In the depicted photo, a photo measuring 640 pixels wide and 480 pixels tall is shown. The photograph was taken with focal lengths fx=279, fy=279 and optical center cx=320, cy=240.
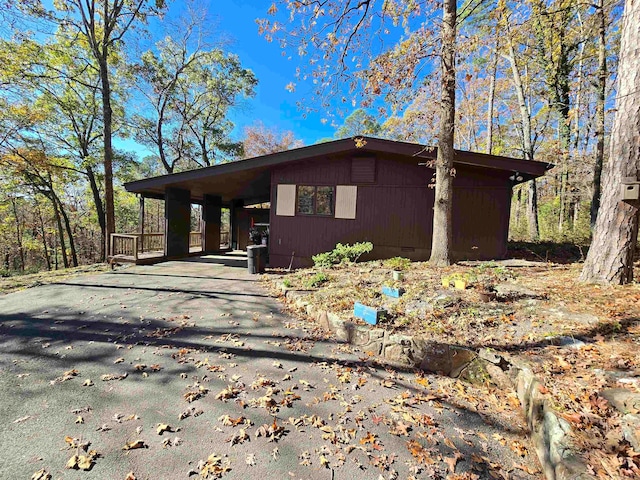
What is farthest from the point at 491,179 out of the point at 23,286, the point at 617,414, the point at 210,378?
the point at 23,286

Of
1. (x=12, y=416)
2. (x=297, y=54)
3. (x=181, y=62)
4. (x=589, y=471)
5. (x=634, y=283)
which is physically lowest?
(x=12, y=416)

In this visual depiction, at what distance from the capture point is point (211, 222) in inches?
496

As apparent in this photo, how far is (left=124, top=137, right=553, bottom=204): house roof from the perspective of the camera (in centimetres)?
673

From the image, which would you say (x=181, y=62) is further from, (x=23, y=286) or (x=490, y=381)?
(x=490, y=381)

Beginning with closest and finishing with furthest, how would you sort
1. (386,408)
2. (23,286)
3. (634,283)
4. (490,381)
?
(386,408) → (490,381) → (634,283) → (23,286)

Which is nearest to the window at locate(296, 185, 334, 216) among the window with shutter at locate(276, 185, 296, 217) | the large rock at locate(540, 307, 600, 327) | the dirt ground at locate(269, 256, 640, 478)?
the window with shutter at locate(276, 185, 296, 217)

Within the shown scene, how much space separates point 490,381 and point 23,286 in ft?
30.7

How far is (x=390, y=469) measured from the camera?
1803mm

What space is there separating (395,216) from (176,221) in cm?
766

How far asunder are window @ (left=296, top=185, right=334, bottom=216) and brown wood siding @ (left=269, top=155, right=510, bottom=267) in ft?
0.58

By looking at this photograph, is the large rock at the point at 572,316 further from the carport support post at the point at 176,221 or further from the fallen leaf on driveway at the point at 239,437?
the carport support post at the point at 176,221

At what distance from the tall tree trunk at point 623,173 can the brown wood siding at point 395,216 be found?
3931mm

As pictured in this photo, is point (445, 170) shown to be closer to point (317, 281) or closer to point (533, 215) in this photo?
point (317, 281)

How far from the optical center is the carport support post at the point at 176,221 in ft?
31.9
